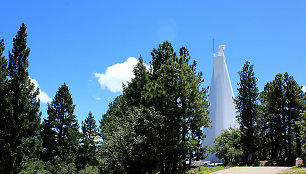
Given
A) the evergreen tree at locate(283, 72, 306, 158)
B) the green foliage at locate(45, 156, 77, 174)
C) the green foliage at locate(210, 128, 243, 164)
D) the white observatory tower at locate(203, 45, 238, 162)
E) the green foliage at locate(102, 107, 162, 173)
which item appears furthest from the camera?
the white observatory tower at locate(203, 45, 238, 162)

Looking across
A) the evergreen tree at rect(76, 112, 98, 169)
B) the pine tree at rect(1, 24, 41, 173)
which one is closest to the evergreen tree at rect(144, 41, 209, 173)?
the pine tree at rect(1, 24, 41, 173)

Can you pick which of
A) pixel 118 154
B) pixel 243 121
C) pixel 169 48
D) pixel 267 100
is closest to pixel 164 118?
pixel 118 154

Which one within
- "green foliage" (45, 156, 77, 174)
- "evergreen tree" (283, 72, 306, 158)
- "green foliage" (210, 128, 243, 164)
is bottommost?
"green foliage" (45, 156, 77, 174)

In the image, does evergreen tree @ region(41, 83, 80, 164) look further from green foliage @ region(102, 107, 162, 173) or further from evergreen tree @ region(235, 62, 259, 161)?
→ evergreen tree @ region(235, 62, 259, 161)

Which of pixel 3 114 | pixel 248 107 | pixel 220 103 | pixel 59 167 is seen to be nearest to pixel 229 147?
pixel 248 107

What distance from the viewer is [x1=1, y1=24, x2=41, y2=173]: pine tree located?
66.7 feet

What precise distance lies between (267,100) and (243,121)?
15.5ft

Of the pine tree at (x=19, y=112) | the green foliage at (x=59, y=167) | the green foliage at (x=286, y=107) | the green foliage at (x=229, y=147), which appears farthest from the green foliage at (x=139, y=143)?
the green foliage at (x=286, y=107)

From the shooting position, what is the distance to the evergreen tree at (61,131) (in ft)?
119

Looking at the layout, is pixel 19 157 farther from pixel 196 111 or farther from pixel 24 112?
pixel 196 111

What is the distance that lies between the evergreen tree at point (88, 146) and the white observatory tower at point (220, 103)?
24.0 meters

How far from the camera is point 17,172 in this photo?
20.5 meters

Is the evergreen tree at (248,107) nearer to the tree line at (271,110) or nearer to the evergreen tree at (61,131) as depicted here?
the tree line at (271,110)

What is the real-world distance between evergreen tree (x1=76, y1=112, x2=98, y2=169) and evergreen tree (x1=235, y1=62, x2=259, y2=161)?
82.3 ft
